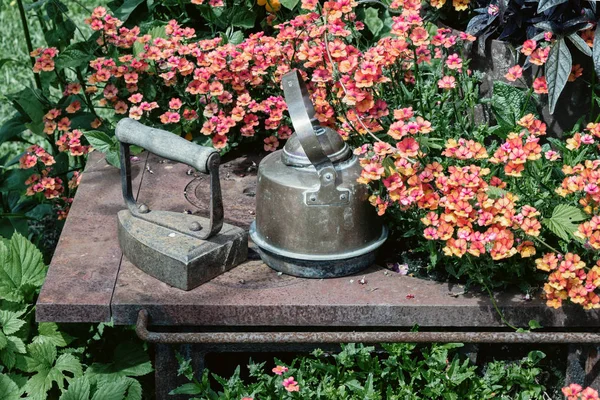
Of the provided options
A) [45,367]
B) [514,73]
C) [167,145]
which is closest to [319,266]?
[167,145]

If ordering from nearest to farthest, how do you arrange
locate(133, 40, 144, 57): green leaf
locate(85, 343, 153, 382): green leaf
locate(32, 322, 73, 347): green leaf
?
1. locate(85, 343, 153, 382): green leaf
2. locate(32, 322, 73, 347): green leaf
3. locate(133, 40, 144, 57): green leaf

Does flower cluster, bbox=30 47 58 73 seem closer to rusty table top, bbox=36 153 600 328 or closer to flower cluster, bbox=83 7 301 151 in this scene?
flower cluster, bbox=83 7 301 151

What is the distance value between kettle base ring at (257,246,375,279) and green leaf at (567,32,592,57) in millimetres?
810

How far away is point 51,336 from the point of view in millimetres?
3008

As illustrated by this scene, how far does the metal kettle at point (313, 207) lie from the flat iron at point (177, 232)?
0.34 feet

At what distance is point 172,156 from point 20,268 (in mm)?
805

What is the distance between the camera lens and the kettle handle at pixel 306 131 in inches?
98.7

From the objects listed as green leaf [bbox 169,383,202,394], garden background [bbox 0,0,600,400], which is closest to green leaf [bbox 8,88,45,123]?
garden background [bbox 0,0,600,400]

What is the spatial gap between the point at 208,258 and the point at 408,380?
658mm

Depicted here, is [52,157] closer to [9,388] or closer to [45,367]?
[45,367]

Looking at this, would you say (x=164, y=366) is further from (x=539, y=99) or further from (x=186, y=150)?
(x=539, y=99)

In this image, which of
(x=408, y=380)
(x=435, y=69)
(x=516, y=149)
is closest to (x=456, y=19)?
(x=435, y=69)

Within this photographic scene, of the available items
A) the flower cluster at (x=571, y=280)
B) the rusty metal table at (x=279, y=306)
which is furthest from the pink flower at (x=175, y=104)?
the flower cluster at (x=571, y=280)

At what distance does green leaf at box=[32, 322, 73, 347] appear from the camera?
298cm
